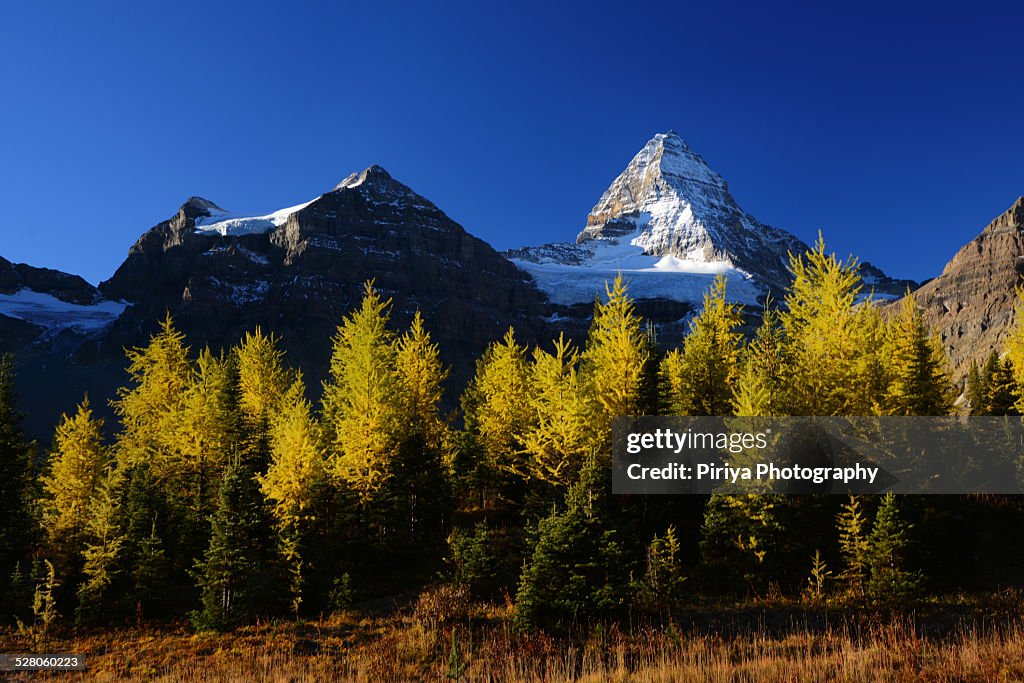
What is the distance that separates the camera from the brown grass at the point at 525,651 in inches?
309

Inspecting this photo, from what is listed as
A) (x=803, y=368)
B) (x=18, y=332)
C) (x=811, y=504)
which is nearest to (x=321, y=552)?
(x=811, y=504)

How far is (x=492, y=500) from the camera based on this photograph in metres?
27.1

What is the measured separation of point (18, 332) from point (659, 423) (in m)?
224

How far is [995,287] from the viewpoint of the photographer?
114m

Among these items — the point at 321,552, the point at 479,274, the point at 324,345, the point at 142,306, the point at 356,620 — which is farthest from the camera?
the point at 479,274

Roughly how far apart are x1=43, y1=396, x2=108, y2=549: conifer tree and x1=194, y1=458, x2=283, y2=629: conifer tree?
27.8 ft

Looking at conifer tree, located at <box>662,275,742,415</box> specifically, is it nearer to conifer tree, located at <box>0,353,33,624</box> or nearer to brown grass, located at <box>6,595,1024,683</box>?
brown grass, located at <box>6,595,1024,683</box>

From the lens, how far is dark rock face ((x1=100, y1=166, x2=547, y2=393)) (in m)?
152

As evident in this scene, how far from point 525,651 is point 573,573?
2.17m

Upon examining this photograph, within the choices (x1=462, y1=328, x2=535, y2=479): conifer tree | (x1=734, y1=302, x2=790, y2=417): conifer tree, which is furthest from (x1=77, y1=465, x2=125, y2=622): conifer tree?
(x1=734, y1=302, x2=790, y2=417): conifer tree

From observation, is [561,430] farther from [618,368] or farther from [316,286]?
[316,286]


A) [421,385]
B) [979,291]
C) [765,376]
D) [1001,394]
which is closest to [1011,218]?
[979,291]

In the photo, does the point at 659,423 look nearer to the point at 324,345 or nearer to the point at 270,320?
the point at 324,345

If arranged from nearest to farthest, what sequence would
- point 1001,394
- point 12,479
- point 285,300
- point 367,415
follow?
point 367,415, point 12,479, point 1001,394, point 285,300
